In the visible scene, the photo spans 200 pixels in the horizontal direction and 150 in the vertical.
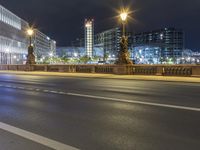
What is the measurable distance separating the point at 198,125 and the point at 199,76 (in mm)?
21411

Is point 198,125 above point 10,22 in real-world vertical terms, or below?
below

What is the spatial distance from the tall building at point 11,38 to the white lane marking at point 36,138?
10506cm

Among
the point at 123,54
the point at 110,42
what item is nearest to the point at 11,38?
the point at 110,42

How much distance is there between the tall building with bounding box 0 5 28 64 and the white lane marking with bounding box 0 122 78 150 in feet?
345

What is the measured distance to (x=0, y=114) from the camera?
34.7 ft

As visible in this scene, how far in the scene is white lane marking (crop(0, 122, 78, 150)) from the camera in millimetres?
6688

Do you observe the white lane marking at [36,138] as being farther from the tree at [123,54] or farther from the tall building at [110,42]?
the tall building at [110,42]

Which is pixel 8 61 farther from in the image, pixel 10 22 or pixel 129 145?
pixel 129 145

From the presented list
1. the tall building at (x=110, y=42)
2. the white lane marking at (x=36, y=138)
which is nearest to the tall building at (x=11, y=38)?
the tall building at (x=110, y=42)

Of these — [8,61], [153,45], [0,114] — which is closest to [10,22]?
[8,61]

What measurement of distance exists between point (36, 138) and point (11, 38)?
121m

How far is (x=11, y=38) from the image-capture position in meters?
123

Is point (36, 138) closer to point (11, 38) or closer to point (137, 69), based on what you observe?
point (137, 69)

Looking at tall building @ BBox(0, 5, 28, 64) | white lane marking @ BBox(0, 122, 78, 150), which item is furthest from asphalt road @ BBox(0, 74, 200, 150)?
tall building @ BBox(0, 5, 28, 64)
